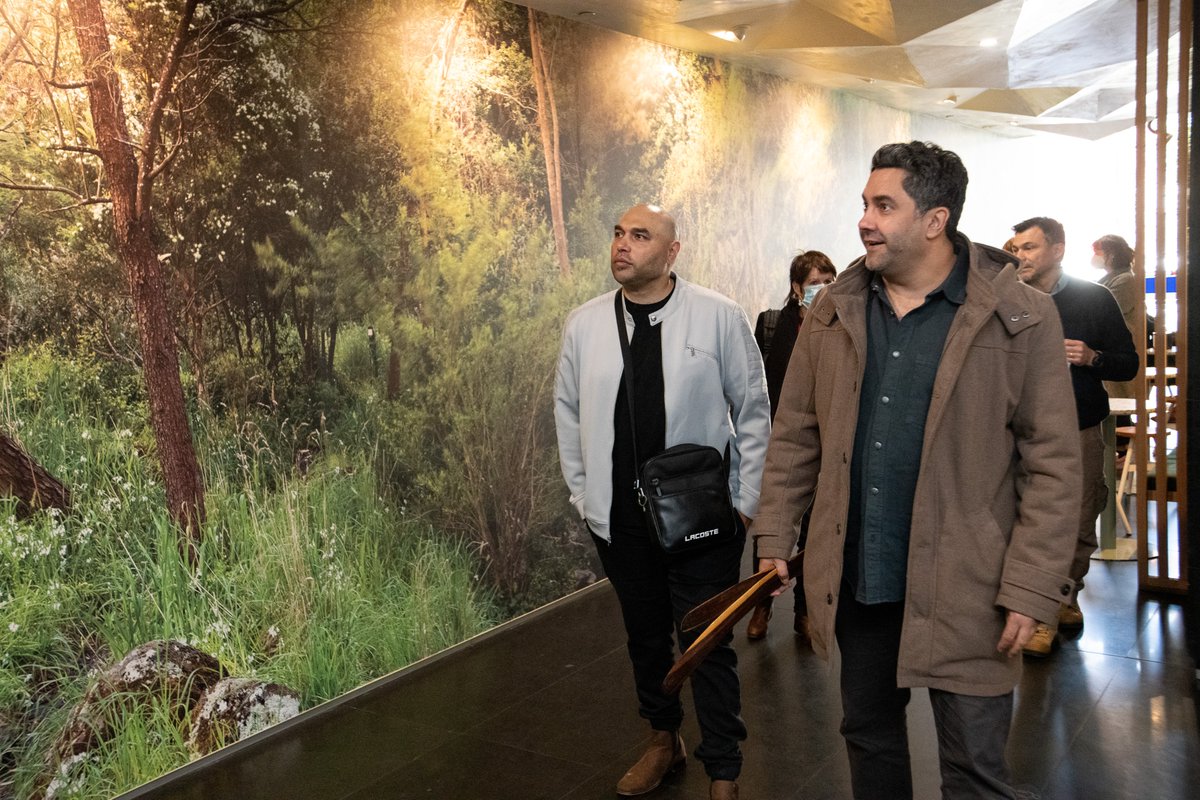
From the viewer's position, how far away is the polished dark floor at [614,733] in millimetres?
3125

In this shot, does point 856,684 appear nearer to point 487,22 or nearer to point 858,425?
point 858,425

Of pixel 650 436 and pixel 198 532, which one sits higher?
pixel 650 436

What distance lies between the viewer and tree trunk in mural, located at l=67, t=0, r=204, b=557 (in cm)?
321

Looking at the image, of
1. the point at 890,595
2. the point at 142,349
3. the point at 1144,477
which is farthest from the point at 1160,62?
the point at 142,349

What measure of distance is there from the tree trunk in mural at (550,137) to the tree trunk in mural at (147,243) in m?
2.00

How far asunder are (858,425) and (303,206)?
264 cm

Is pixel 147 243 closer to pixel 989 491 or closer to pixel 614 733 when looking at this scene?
pixel 614 733

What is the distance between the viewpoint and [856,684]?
2158 millimetres

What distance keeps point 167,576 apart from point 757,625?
246cm

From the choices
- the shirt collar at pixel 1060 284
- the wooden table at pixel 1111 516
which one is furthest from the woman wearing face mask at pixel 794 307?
the wooden table at pixel 1111 516

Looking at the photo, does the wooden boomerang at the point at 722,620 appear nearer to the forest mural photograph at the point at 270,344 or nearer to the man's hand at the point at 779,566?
the man's hand at the point at 779,566

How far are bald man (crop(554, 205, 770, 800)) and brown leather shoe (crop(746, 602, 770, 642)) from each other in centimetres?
156

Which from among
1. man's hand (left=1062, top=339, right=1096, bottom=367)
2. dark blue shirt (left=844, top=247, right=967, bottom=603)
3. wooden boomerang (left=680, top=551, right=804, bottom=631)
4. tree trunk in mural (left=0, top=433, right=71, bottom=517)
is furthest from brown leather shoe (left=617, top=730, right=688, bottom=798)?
man's hand (left=1062, top=339, right=1096, bottom=367)

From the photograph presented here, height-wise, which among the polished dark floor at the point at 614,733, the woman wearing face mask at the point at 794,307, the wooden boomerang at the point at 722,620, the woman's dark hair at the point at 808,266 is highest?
the woman's dark hair at the point at 808,266
